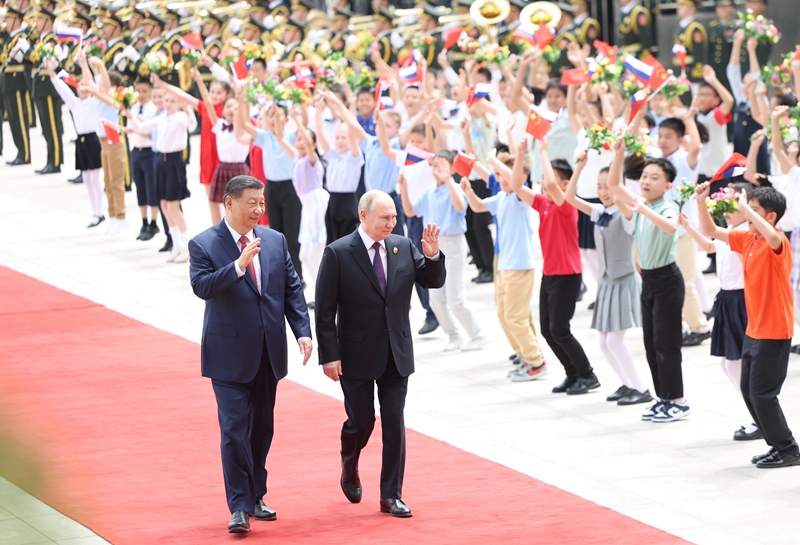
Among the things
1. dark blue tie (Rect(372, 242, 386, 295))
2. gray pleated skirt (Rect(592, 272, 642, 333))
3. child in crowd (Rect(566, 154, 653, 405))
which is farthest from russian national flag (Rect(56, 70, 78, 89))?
dark blue tie (Rect(372, 242, 386, 295))

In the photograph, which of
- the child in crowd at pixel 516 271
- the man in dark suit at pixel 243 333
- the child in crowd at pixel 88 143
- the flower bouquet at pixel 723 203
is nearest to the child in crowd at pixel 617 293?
the child in crowd at pixel 516 271

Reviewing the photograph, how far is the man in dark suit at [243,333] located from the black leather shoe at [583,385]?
3.32 metres

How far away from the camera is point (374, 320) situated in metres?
5.94

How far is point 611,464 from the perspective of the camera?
696 centimetres

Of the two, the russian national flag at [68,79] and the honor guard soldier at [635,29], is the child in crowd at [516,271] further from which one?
the honor guard soldier at [635,29]

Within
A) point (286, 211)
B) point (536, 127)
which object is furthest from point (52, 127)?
point (536, 127)

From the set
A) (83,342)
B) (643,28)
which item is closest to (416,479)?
(83,342)

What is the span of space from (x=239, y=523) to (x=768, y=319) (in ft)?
10.3

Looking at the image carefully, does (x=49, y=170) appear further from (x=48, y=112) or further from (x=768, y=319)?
(x=768, y=319)

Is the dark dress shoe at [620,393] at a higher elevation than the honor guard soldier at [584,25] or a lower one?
lower

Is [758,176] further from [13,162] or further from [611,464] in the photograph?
[13,162]

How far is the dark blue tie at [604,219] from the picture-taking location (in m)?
8.34

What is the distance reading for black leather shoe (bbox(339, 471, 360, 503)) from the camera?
20.1 feet

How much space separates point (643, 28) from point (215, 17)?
29.8ft
